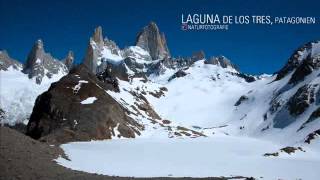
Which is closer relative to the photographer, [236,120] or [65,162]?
[65,162]

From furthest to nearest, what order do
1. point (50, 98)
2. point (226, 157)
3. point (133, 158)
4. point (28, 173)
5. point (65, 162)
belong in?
1. point (50, 98)
2. point (226, 157)
3. point (133, 158)
4. point (65, 162)
5. point (28, 173)

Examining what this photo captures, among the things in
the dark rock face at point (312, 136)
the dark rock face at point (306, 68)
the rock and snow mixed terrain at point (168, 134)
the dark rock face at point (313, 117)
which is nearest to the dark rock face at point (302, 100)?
the rock and snow mixed terrain at point (168, 134)

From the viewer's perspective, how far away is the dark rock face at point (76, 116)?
92.1m

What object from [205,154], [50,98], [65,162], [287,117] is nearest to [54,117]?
[50,98]

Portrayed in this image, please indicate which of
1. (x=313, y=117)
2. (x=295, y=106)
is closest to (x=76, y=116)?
(x=313, y=117)

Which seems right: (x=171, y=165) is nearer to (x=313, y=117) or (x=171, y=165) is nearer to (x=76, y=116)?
(x=76, y=116)

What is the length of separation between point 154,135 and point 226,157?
43942 mm

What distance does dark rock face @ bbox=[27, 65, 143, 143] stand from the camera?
92.1 m

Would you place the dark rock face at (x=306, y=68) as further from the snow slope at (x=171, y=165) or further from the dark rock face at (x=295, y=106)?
the snow slope at (x=171, y=165)

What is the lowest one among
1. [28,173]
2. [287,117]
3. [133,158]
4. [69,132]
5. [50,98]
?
[28,173]

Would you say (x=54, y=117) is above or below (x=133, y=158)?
above

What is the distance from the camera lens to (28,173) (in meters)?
40.2

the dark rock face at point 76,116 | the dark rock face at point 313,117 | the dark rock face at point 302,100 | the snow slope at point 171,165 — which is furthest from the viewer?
the dark rock face at point 302,100

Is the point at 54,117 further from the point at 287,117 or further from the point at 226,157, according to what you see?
the point at 287,117
